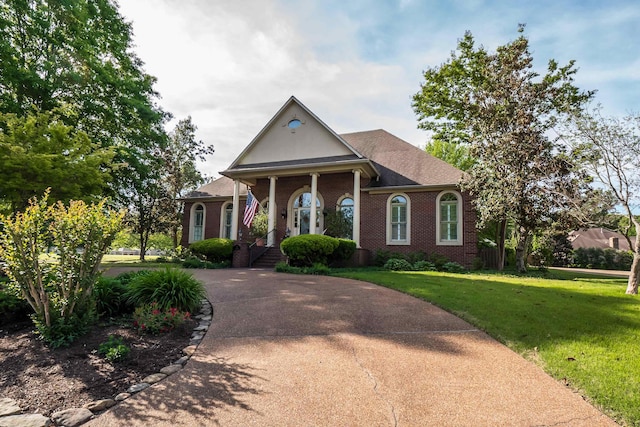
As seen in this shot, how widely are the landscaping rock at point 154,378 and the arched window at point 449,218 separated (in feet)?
44.0

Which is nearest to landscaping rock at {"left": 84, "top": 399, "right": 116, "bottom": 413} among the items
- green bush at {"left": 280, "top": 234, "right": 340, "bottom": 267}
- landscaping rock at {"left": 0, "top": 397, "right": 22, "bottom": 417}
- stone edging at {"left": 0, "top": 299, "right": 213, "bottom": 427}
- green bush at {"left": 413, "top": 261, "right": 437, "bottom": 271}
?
stone edging at {"left": 0, "top": 299, "right": 213, "bottom": 427}

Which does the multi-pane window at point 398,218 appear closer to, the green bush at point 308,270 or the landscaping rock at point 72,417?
the green bush at point 308,270

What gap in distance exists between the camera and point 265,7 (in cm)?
752

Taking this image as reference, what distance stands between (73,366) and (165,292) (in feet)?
6.74

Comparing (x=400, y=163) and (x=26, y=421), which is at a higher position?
(x=400, y=163)

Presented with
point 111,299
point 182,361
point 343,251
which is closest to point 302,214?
point 343,251

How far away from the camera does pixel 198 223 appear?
2073 centimetres

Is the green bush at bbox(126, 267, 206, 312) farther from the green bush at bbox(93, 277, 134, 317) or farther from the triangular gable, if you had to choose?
the triangular gable

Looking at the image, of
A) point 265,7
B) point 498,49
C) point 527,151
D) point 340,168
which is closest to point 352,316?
point 265,7

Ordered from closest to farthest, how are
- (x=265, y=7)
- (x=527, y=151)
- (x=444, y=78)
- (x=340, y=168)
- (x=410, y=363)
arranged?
(x=410, y=363), (x=265, y=7), (x=527, y=151), (x=340, y=168), (x=444, y=78)

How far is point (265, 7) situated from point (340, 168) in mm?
8480

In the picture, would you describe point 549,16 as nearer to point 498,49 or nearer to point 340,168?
point 340,168

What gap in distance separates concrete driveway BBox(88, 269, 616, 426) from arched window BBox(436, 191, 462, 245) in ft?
32.7

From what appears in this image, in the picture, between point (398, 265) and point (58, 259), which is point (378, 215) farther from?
point (58, 259)
